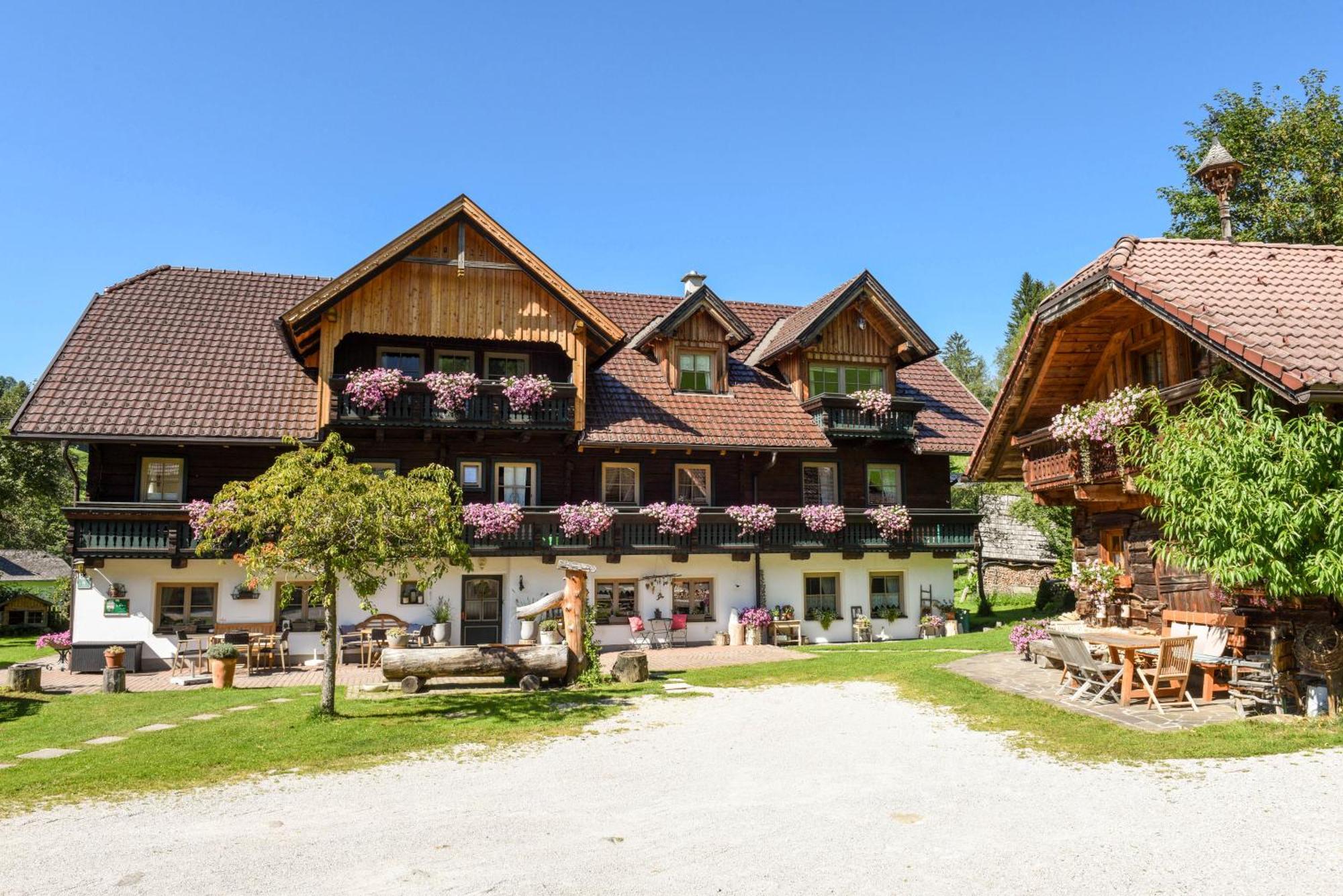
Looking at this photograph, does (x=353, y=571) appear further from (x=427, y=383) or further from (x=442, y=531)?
(x=427, y=383)

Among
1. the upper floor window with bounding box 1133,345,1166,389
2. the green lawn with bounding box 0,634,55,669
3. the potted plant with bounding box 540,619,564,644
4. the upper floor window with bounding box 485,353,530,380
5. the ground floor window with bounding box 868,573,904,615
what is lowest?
the green lawn with bounding box 0,634,55,669

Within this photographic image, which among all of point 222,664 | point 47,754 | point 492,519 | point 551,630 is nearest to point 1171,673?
point 551,630

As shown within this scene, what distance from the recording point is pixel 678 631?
24.0 m

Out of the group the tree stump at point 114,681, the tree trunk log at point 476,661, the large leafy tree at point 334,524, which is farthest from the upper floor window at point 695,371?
the tree stump at point 114,681

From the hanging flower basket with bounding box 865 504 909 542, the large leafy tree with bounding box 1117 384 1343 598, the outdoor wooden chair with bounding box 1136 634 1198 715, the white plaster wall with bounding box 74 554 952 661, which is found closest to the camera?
the large leafy tree with bounding box 1117 384 1343 598

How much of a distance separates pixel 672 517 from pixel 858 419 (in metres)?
6.33

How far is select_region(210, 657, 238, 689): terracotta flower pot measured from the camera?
17.3 metres

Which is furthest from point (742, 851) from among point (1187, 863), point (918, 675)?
point (918, 675)

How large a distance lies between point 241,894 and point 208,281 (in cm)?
2413

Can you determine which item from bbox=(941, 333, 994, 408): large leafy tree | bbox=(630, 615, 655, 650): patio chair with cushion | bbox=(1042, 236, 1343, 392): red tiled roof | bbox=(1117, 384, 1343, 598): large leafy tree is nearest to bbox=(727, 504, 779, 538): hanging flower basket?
bbox=(630, 615, 655, 650): patio chair with cushion

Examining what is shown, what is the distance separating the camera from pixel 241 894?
6.31m

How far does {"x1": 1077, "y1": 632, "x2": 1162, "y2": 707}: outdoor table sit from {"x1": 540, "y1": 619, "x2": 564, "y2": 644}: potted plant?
11.5m

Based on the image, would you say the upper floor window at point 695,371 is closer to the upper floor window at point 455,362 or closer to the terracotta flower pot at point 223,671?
the upper floor window at point 455,362

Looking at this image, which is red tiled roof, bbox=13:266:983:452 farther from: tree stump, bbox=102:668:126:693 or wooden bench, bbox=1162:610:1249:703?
wooden bench, bbox=1162:610:1249:703
